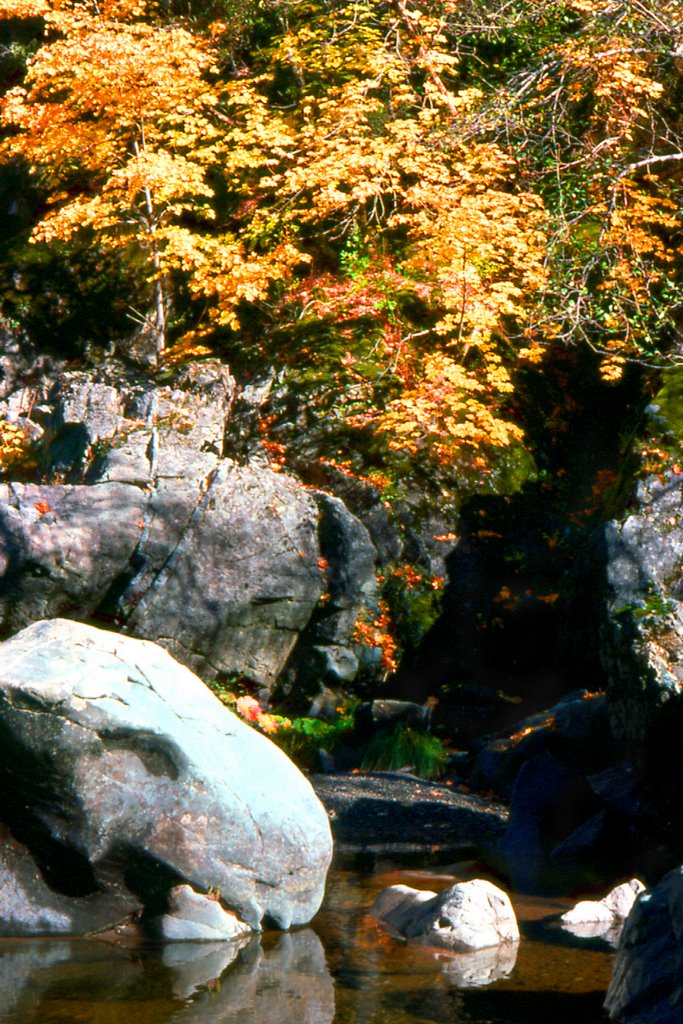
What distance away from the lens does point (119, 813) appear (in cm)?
594

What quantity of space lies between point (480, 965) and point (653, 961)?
1.34m

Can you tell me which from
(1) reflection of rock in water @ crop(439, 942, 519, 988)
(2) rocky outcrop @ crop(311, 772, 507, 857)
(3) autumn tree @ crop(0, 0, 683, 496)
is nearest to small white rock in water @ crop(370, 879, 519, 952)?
(1) reflection of rock in water @ crop(439, 942, 519, 988)

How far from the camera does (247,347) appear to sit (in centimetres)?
1421

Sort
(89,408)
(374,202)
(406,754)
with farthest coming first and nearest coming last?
1. (374,202)
2. (89,408)
3. (406,754)

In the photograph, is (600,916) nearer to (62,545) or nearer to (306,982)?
(306,982)

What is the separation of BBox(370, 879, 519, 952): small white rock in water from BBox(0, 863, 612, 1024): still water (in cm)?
12

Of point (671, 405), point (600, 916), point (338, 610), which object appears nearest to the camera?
point (600, 916)

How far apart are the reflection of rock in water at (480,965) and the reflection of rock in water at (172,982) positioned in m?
0.68

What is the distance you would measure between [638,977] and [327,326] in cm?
1037

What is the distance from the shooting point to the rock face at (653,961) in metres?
4.39

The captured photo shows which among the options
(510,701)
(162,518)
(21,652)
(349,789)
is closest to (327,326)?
(162,518)

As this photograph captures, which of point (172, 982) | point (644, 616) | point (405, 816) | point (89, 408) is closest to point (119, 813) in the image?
point (172, 982)

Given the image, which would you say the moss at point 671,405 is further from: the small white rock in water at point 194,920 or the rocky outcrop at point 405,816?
the small white rock in water at point 194,920

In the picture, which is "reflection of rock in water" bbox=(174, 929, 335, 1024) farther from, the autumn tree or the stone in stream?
the autumn tree
